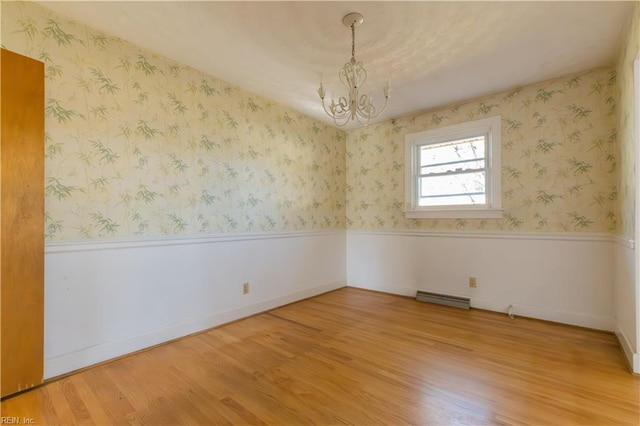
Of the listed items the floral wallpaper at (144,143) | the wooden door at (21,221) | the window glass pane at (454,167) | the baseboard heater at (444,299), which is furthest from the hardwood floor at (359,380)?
the window glass pane at (454,167)

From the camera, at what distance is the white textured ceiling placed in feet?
6.11

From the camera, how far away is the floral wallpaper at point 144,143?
1925 mm

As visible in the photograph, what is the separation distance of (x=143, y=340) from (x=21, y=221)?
3.97 ft

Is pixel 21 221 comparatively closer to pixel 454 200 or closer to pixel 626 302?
pixel 454 200

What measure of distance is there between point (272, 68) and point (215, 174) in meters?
1.14

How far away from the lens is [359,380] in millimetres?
1838

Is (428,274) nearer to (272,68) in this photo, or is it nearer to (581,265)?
(581,265)

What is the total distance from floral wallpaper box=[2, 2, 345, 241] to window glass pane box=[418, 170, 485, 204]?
1747 mm

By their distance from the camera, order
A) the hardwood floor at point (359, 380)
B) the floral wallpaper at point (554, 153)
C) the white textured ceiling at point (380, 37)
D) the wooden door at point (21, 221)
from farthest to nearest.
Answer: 1. the floral wallpaper at point (554, 153)
2. the white textured ceiling at point (380, 37)
3. the wooden door at point (21, 221)
4. the hardwood floor at point (359, 380)

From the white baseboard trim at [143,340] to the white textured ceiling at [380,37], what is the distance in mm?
2341

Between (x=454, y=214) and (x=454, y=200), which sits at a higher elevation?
(x=454, y=200)

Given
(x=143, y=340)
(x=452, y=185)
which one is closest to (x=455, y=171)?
(x=452, y=185)

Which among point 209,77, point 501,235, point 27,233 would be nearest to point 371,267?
point 501,235

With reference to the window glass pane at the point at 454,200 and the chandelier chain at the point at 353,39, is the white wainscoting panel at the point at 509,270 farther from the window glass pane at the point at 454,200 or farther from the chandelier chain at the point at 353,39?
the chandelier chain at the point at 353,39
